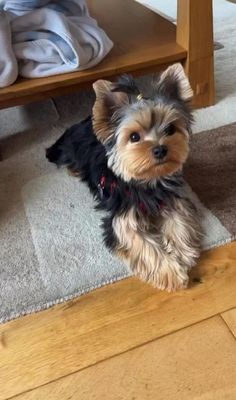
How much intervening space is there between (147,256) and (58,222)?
30cm

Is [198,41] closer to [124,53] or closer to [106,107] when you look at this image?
[124,53]

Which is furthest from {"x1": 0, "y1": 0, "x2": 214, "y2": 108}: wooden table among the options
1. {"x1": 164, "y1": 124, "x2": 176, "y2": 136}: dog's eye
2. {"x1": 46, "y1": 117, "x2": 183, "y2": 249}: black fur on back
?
{"x1": 164, "y1": 124, "x2": 176, "y2": 136}: dog's eye

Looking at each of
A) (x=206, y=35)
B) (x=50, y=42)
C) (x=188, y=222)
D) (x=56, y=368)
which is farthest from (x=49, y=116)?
(x=56, y=368)

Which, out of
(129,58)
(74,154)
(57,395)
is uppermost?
(129,58)

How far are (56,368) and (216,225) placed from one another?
0.55 meters

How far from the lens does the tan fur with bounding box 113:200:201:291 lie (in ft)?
3.67

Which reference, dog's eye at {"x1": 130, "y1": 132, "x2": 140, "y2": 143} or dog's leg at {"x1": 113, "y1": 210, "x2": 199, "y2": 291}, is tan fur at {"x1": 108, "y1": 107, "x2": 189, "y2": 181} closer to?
dog's eye at {"x1": 130, "y1": 132, "x2": 140, "y2": 143}

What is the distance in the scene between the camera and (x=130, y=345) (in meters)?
1.01

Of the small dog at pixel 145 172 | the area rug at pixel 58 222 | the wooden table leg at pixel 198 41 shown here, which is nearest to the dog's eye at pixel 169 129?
the small dog at pixel 145 172

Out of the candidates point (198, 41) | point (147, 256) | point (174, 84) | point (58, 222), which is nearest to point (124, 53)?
point (198, 41)

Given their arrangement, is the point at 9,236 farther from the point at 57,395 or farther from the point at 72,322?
the point at 57,395

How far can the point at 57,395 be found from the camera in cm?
94

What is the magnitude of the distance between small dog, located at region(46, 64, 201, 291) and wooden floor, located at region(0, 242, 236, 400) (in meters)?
0.06

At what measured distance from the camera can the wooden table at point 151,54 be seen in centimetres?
142
